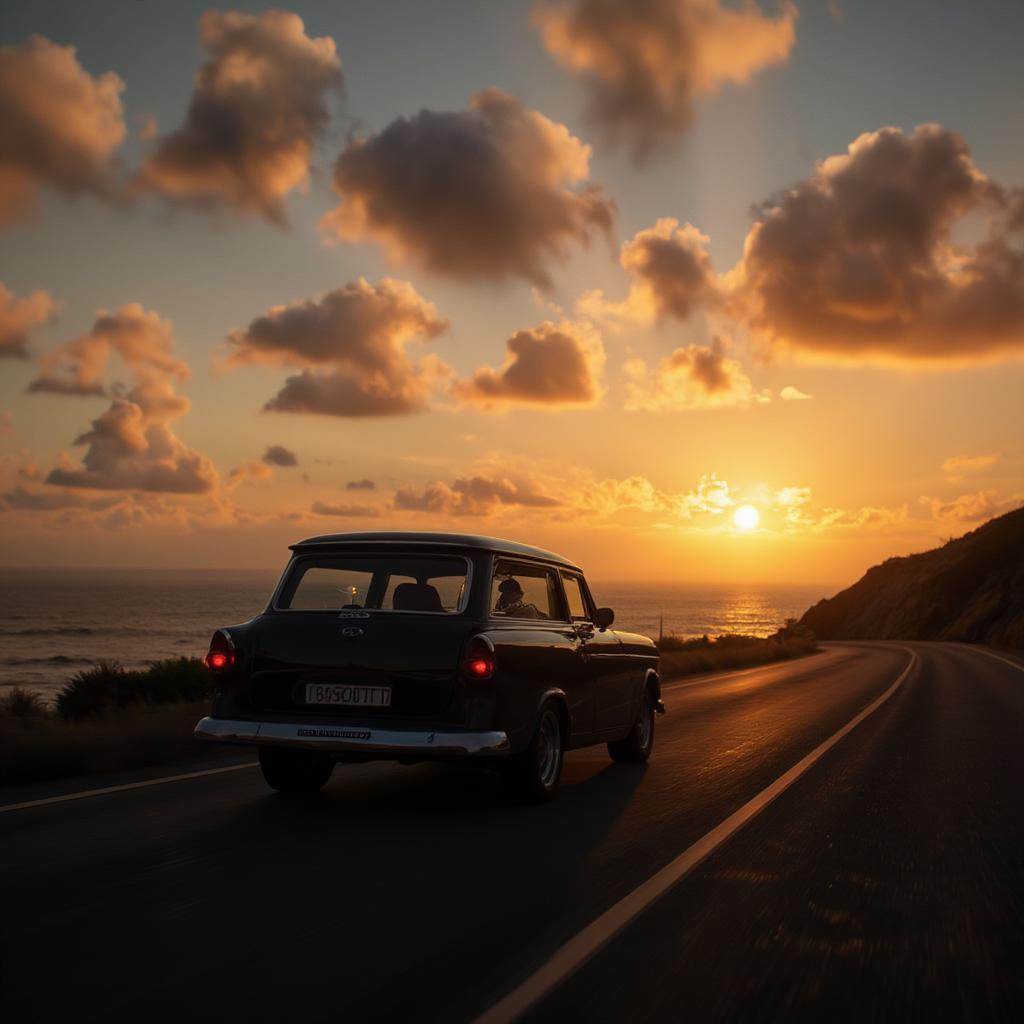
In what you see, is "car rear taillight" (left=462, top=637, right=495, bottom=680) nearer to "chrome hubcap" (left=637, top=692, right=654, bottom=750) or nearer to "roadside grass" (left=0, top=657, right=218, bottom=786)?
"chrome hubcap" (left=637, top=692, right=654, bottom=750)

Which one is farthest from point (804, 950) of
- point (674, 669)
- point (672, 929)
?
point (674, 669)

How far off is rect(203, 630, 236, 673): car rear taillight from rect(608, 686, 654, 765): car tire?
3.91 metres

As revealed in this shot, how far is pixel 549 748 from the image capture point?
25.8 ft

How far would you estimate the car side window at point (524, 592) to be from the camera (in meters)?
7.68

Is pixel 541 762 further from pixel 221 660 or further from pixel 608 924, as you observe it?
pixel 608 924

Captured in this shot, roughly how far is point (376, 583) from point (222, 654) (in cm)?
124

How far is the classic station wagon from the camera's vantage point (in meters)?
6.88

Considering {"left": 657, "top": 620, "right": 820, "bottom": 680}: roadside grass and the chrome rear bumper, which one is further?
{"left": 657, "top": 620, "right": 820, "bottom": 680}: roadside grass

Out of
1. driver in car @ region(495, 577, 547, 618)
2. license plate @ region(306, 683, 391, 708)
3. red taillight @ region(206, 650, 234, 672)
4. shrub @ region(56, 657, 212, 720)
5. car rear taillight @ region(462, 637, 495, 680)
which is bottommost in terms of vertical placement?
shrub @ region(56, 657, 212, 720)

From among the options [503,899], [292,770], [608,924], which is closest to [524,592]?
[292,770]

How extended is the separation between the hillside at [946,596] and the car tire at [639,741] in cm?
5644

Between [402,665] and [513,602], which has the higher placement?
[513,602]

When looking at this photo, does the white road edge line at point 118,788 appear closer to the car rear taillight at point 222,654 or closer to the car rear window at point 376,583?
the car rear taillight at point 222,654

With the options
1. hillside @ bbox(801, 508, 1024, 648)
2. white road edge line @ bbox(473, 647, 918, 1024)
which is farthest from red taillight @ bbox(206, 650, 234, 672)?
hillside @ bbox(801, 508, 1024, 648)
